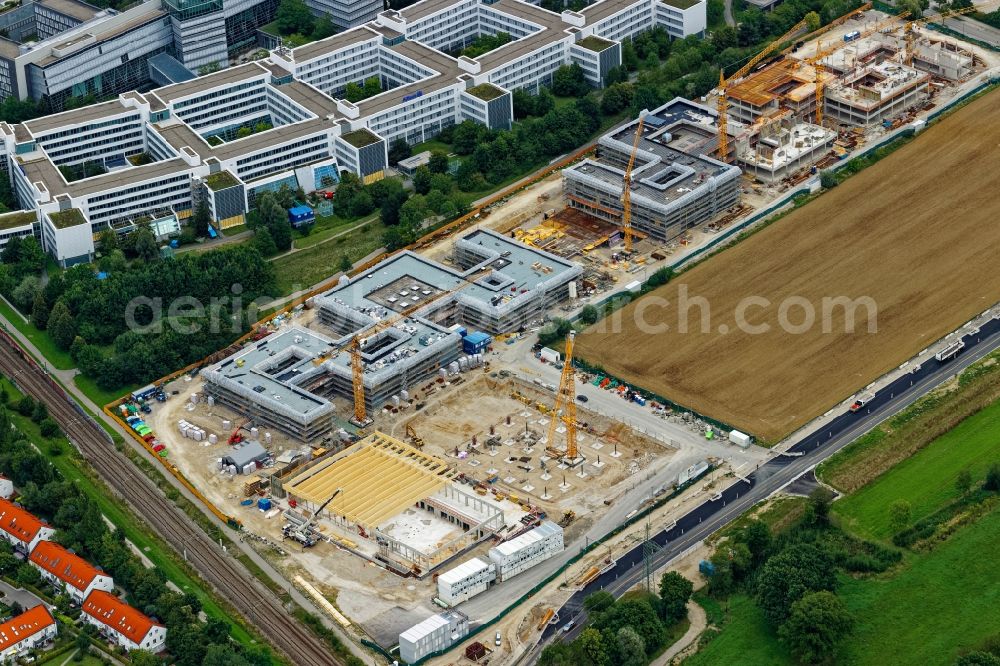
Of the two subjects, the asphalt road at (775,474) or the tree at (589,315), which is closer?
the asphalt road at (775,474)

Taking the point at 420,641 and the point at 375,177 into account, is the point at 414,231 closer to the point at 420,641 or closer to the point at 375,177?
the point at 375,177

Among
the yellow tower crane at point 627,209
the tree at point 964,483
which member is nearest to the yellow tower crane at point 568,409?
the yellow tower crane at point 627,209

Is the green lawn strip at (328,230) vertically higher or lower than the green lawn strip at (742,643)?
higher

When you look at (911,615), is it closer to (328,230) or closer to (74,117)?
(328,230)

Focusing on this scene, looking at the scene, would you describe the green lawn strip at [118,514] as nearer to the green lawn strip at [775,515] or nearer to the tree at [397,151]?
the green lawn strip at [775,515]

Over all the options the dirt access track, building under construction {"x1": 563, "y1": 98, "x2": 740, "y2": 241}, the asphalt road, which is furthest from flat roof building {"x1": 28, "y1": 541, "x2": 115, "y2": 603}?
building under construction {"x1": 563, "y1": 98, "x2": 740, "y2": 241}

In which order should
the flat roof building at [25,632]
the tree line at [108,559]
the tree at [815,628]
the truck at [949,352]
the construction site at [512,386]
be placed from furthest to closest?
the truck at [949,352] → the construction site at [512,386] → the tree line at [108,559] → the flat roof building at [25,632] → the tree at [815,628]

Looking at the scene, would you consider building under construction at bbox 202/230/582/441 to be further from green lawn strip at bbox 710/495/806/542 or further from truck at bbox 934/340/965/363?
truck at bbox 934/340/965/363
